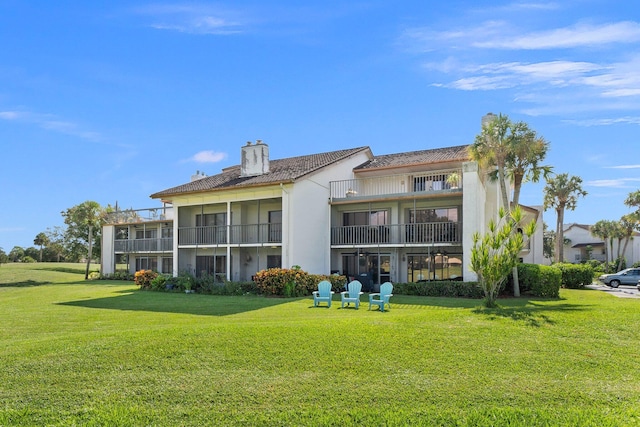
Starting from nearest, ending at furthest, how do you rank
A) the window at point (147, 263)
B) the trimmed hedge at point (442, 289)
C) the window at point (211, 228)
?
the trimmed hedge at point (442, 289), the window at point (211, 228), the window at point (147, 263)

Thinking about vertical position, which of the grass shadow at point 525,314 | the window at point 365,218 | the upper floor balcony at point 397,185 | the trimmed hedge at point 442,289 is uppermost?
the upper floor balcony at point 397,185

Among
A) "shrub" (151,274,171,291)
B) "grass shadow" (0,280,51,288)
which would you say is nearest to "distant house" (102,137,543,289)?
"shrub" (151,274,171,291)

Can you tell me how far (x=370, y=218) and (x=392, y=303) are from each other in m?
7.59

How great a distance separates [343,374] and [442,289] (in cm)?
1504

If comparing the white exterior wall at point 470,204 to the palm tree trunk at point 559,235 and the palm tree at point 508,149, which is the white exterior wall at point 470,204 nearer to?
the palm tree at point 508,149

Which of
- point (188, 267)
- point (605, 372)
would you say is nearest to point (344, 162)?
point (188, 267)

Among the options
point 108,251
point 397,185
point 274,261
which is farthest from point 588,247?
point 108,251

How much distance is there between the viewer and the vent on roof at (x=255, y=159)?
28.1 metres

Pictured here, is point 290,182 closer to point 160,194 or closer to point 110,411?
point 160,194

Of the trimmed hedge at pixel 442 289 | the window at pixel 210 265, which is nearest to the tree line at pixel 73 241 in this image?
the window at pixel 210 265

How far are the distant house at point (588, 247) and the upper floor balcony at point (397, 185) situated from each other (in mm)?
35206

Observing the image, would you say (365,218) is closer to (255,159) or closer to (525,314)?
(255,159)

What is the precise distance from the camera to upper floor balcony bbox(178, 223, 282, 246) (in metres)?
26.2

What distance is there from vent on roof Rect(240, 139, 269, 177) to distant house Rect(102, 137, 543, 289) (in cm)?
6
